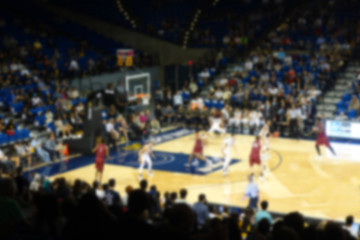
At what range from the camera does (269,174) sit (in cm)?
1880

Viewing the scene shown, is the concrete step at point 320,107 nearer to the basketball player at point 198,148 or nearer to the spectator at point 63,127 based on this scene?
the basketball player at point 198,148

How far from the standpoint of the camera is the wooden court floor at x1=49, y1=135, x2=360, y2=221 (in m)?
15.4

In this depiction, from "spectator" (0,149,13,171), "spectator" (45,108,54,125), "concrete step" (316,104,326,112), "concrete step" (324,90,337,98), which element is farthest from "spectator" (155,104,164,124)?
"spectator" (0,149,13,171)

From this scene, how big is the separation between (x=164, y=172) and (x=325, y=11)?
58.5ft

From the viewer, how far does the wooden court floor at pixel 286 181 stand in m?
15.4

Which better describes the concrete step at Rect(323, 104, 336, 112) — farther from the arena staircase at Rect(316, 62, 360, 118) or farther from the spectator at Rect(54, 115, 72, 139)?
the spectator at Rect(54, 115, 72, 139)

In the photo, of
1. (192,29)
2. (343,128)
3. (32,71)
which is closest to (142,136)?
(32,71)

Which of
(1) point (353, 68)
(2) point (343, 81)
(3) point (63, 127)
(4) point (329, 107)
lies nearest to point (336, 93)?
(2) point (343, 81)

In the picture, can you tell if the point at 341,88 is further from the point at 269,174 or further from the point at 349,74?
the point at 269,174

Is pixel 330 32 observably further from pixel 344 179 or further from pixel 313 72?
pixel 344 179

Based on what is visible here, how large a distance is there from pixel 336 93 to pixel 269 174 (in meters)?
10.9

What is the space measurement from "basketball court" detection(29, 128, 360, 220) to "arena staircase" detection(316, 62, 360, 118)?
133 inches

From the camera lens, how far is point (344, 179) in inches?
709

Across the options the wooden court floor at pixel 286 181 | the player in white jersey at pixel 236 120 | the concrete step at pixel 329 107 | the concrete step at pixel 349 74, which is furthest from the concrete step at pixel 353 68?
the wooden court floor at pixel 286 181
